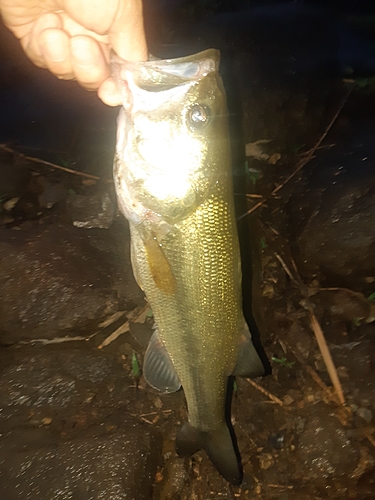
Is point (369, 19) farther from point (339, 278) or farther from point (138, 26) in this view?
point (138, 26)

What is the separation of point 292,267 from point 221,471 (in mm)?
2140

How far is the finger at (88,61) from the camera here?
200cm

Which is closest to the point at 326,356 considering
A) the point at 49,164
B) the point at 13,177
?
the point at 49,164

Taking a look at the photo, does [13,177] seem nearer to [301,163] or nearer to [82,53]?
[82,53]

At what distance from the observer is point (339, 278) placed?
3.86 meters

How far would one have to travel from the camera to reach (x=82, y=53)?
200 cm

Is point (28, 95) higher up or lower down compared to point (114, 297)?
higher up

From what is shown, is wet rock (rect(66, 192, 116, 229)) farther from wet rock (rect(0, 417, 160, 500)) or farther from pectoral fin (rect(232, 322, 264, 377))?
pectoral fin (rect(232, 322, 264, 377))

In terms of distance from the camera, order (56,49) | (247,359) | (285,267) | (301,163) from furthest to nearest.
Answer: (301,163), (285,267), (247,359), (56,49)

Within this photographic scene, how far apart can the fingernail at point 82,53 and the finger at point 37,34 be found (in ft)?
0.87

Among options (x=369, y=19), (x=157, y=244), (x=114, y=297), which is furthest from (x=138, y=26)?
(x=369, y=19)

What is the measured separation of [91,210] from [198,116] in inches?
95.5

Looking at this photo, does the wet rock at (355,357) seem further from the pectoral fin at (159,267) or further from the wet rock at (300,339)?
the pectoral fin at (159,267)

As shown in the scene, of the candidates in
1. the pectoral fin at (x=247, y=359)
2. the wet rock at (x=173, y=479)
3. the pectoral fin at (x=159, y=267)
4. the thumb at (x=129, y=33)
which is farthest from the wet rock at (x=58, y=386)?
the thumb at (x=129, y=33)
